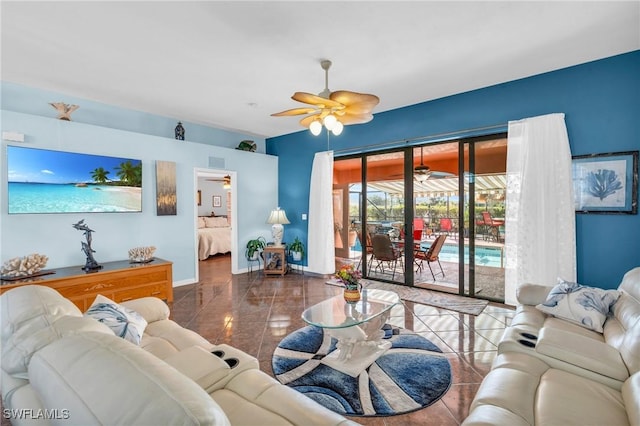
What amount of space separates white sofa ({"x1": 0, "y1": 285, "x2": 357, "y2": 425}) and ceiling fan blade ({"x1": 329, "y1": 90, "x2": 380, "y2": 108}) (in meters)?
2.18

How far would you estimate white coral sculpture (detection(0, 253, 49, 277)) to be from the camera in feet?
10.5

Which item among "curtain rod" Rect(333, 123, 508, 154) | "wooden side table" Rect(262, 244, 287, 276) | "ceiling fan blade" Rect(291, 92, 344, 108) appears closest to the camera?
"ceiling fan blade" Rect(291, 92, 344, 108)

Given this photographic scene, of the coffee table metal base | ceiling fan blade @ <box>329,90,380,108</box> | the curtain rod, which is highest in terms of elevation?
the curtain rod

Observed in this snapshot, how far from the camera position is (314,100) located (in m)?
2.68

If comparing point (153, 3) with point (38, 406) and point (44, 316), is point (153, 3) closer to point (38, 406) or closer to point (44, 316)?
point (44, 316)

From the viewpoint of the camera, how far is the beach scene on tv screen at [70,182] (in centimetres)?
349

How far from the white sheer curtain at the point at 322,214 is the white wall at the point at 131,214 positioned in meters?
1.33

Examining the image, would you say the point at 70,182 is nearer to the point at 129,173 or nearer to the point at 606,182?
the point at 129,173

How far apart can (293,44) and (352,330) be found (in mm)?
2718

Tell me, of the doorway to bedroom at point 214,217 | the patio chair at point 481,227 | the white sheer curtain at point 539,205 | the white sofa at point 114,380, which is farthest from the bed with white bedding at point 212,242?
the white sheer curtain at point 539,205

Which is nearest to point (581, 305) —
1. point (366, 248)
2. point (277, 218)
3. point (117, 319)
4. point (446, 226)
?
point (446, 226)

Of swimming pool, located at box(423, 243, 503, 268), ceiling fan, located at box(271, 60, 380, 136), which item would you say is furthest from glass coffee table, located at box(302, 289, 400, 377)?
swimming pool, located at box(423, 243, 503, 268)

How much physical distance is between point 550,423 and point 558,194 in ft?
9.79

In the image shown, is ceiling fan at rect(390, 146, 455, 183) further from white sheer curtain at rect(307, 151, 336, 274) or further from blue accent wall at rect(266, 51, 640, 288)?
white sheer curtain at rect(307, 151, 336, 274)
